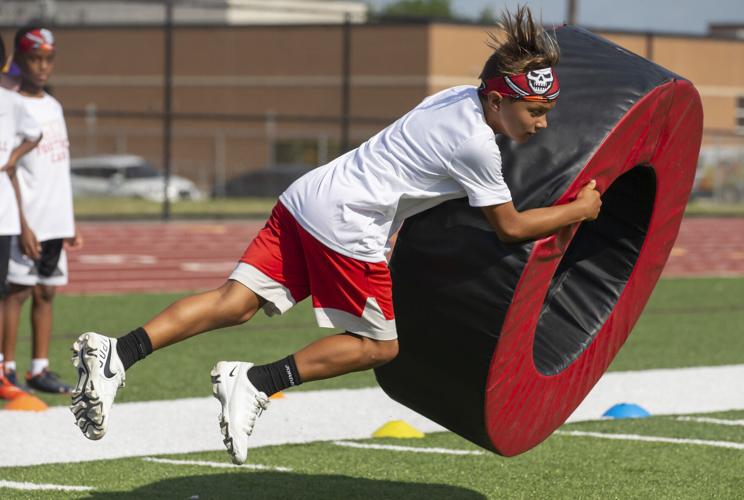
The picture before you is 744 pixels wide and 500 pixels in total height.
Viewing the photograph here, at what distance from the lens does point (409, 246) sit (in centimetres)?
527

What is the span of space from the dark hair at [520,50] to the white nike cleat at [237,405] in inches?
55.5

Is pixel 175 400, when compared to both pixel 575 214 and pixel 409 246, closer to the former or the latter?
pixel 409 246

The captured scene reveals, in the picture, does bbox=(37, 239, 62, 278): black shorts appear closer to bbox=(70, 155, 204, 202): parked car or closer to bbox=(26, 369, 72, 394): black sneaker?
bbox=(26, 369, 72, 394): black sneaker

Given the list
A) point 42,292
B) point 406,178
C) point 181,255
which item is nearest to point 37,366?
point 42,292

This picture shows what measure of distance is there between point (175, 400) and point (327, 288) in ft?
9.65

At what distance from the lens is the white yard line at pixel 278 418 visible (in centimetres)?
646

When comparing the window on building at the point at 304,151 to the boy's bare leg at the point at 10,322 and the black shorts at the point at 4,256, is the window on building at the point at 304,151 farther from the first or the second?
the black shorts at the point at 4,256

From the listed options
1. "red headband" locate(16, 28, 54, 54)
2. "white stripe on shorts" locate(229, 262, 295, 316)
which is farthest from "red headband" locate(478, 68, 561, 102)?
"red headband" locate(16, 28, 54, 54)

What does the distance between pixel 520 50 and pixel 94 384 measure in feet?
6.35

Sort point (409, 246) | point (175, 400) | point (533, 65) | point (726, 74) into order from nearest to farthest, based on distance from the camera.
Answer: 1. point (533, 65)
2. point (409, 246)
3. point (175, 400)
4. point (726, 74)

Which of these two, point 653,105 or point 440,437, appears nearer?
point 653,105

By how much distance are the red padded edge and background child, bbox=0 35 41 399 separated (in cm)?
329

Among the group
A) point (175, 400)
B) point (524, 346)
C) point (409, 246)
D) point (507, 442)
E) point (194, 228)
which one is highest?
point (409, 246)

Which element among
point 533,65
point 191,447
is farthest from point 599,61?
point 191,447
